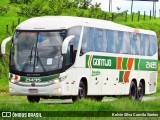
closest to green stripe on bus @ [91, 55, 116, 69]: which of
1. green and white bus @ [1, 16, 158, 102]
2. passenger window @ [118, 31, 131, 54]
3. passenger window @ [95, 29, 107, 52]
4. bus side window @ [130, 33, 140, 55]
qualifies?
green and white bus @ [1, 16, 158, 102]

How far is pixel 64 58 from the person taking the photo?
24172mm

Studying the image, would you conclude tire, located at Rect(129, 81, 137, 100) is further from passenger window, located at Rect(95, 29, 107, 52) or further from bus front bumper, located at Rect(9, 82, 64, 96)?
bus front bumper, located at Rect(9, 82, 64, 96)

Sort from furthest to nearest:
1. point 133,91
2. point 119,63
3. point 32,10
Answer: point 32,10, point 133,91, point 119,63

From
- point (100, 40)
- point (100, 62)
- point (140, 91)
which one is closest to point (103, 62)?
point (100, 62)

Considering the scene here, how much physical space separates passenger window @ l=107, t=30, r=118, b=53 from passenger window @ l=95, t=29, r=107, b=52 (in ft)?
1.31

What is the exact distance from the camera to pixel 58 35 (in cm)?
2456

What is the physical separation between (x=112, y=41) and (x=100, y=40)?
1.26m

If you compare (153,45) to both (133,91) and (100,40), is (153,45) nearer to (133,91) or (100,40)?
(133,91)

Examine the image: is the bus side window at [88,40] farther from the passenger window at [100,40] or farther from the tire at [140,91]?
the tire at [140,91]

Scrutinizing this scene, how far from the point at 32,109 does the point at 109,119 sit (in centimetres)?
265

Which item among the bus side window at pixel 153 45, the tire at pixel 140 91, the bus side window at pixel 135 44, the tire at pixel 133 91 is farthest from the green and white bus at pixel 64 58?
the bus side window at pixel 153 45

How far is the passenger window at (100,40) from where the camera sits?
26.8m

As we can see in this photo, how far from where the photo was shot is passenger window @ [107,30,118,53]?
91.6 feet

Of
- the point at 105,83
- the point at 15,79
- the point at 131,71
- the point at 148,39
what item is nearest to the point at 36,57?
the point at 15,79
